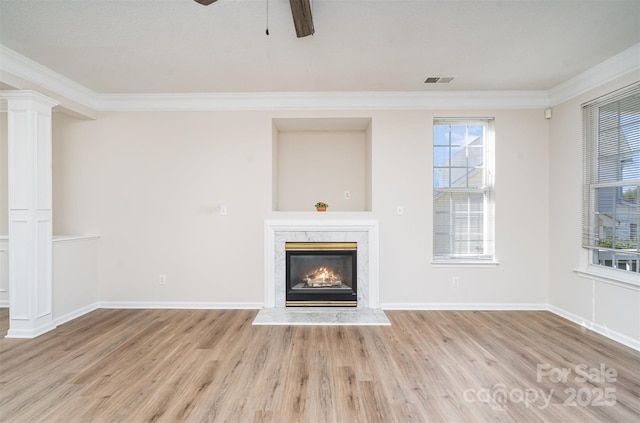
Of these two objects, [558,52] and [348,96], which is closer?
[558,52]

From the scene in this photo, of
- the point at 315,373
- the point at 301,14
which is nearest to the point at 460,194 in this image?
the point at 315,373

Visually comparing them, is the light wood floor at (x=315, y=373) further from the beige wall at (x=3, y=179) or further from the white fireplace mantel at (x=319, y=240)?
the beige wall at (x=3, y=179)

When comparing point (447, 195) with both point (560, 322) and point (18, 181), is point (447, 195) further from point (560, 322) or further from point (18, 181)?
point (18, 181)

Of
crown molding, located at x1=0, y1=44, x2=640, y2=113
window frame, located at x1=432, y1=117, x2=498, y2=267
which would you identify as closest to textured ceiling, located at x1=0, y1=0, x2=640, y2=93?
crown molding, located at x1=0, y1=44, x2=640, y2=113

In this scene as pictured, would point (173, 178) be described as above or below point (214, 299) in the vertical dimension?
above

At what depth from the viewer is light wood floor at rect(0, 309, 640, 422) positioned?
6.19 feet

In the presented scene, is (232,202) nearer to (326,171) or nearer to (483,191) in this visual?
(326,171)

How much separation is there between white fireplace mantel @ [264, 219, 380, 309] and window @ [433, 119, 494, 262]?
864 millimetres

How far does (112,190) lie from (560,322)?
220 inches

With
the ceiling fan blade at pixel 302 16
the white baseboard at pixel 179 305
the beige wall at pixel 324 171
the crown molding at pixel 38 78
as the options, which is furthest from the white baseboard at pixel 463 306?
the crown molding at pixel 38 78

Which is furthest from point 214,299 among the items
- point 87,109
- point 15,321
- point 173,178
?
point 87,109

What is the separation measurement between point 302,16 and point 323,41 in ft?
2.40

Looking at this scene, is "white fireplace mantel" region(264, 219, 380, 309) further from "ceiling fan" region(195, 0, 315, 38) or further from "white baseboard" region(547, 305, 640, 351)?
"ceiling fan" region(195, 0, 315, 38)

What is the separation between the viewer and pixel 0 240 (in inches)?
157
